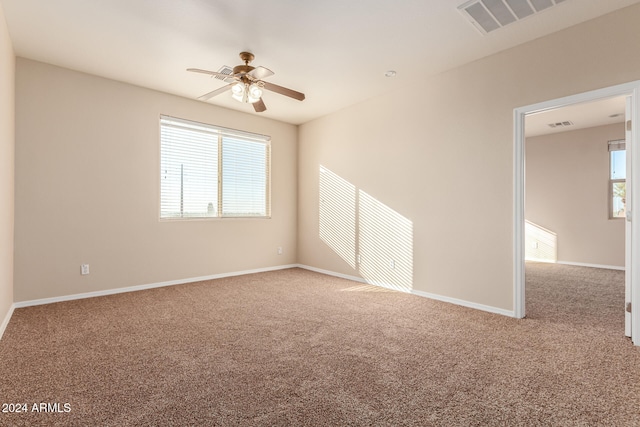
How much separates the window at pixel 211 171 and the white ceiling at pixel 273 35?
913 millimetres

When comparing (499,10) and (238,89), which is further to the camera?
(238,89)

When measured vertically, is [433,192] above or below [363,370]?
above

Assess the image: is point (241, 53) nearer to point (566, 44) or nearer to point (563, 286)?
point (566, 44)

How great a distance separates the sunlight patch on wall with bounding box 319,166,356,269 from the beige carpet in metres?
1.49

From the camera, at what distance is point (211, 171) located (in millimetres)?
4992

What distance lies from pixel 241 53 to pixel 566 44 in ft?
9.94

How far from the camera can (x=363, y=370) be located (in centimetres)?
207

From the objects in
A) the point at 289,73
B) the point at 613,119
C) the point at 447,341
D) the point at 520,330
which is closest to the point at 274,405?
the point at 447,341

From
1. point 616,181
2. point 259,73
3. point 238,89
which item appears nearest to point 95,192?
point 238,89

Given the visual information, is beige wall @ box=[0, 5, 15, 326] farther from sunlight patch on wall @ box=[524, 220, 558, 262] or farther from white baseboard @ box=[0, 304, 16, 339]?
sunlight patch on wall @ box=[524, 220, 558, 262]

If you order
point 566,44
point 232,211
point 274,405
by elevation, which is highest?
point 566,44

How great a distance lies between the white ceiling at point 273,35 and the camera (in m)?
2.60

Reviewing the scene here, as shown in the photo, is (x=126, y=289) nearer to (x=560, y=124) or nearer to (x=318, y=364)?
(x=318, y=364)

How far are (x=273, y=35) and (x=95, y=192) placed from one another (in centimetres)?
290
